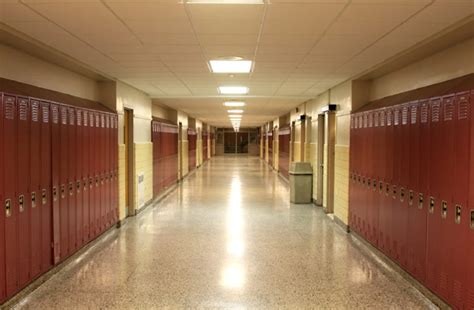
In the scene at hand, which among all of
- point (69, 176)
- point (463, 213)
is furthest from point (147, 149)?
point (463, 213)

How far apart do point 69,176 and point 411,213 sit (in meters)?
3.91

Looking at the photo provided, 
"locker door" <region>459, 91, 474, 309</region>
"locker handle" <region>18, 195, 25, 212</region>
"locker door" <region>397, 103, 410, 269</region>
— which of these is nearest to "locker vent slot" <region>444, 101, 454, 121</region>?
"locker door" <region>459, 91, 474, 309</region>

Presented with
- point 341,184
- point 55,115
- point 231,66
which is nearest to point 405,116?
point 231,66

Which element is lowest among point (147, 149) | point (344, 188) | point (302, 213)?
point (302, 213)

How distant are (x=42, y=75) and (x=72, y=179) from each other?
1317 millimetres

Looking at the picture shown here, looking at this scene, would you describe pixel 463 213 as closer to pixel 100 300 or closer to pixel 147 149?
pixel 100 300

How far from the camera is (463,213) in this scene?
10.6ft

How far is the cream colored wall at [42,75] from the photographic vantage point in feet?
14.0

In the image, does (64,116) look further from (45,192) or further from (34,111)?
(45,192)

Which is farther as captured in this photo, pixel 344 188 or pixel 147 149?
pixel 147 149

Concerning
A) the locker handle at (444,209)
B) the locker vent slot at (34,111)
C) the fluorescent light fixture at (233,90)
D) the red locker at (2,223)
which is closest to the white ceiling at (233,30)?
the locker vent slot at (34,111)

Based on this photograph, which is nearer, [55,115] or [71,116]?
[55,115]

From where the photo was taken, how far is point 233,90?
8641mm

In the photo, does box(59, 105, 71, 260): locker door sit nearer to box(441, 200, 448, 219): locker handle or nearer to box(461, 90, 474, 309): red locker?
box(441, 200, 448, 219): locker handle
